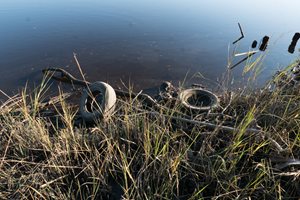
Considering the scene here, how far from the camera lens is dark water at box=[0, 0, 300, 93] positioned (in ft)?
19.9

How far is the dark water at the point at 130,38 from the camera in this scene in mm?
6078

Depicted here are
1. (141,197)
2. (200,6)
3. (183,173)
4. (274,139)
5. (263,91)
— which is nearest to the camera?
(141,197)

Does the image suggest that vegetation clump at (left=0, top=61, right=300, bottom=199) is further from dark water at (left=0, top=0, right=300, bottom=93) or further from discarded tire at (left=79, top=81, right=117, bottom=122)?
dark water at (left=0, top=0, right=300, bottom=93)

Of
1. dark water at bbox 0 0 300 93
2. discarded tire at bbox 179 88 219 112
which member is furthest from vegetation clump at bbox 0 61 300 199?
dark water at bbox 0 0 300 93

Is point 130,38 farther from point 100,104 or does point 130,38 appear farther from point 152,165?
point 152,165

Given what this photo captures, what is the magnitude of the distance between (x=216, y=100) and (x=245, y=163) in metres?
1.30

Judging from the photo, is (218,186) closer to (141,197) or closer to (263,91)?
(141,197)

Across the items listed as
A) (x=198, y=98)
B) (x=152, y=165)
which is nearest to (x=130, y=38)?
(x=198, y=98)

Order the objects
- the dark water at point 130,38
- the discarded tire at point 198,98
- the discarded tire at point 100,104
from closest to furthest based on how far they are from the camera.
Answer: the discarded tire at point 100,104
the discarded tire at point 198,98
the dark water at point 130,38

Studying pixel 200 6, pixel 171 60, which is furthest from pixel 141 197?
pixel 200 6

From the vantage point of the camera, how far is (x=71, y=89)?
5320 millimetres

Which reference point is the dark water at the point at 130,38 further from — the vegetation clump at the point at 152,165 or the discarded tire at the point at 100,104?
the vegetation clump at the point at 152,165

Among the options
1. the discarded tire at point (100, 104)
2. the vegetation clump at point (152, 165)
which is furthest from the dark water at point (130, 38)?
the vegetation clump at point (152, 165)

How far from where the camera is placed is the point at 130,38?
776cm
